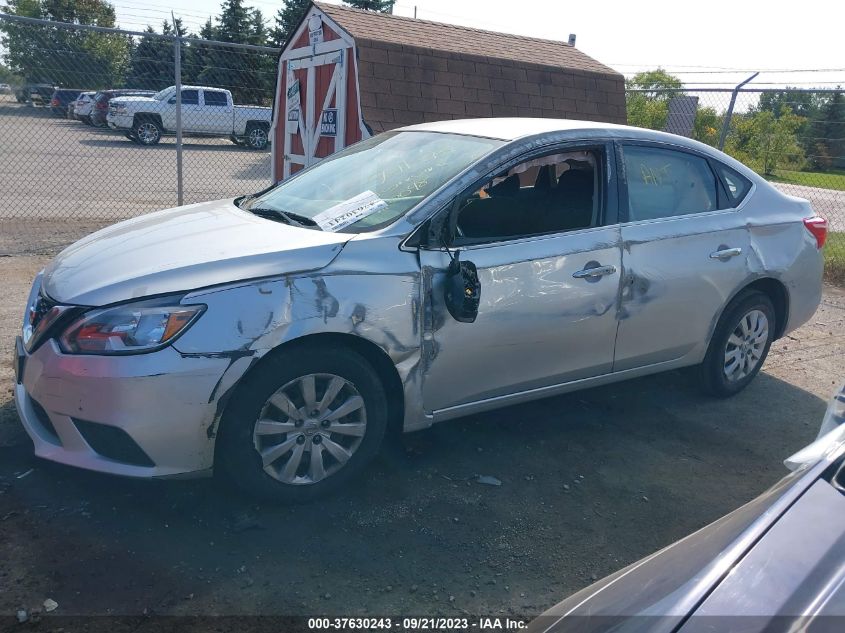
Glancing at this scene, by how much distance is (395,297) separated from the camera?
3.37 m

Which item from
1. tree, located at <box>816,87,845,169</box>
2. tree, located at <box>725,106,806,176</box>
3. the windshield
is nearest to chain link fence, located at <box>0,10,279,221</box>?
the windshield

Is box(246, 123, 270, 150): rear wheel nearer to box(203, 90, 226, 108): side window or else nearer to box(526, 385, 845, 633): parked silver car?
box(203, 90, 226, 108): side window

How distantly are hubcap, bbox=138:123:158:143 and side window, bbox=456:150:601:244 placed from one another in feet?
65.4

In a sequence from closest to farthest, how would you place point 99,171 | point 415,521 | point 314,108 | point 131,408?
point 131,408 < point 415,521 < point 314,108 < point 99,171

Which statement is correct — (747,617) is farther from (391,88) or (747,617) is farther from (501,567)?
(391,88)

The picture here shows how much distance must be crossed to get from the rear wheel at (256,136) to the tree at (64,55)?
34.6 ft

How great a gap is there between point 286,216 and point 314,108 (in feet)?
18.6

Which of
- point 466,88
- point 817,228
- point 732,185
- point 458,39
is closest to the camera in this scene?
point 732,185

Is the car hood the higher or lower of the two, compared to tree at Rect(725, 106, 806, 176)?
lower

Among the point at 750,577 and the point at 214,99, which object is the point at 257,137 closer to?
the point at 214,99

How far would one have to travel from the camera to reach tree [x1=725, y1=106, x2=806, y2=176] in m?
11.0

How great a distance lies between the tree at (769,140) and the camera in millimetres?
10953

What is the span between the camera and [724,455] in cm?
423

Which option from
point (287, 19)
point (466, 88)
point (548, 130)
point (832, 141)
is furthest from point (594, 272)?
point (287, 19)
